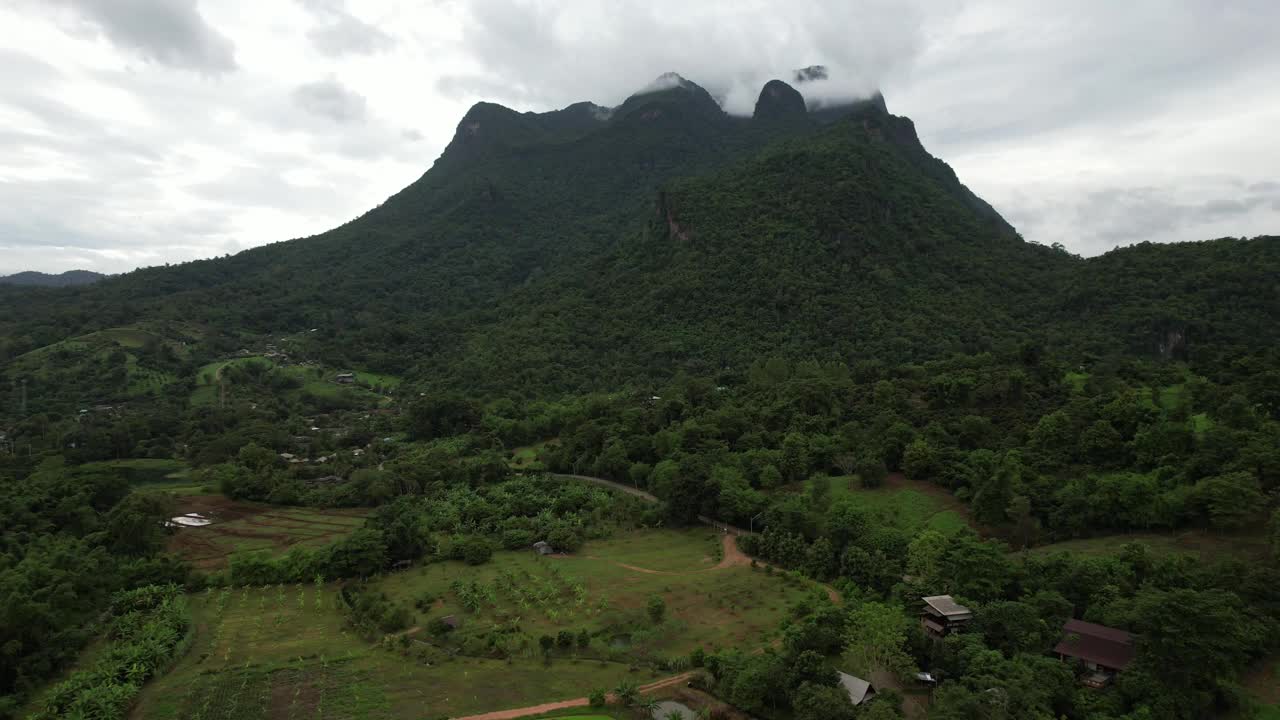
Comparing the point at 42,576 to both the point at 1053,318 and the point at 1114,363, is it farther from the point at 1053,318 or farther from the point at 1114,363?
the point at 1053,318

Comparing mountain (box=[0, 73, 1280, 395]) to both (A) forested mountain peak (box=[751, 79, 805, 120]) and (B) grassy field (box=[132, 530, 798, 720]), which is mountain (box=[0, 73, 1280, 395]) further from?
(B) grassy field (box=[132, 530, 798, 720])

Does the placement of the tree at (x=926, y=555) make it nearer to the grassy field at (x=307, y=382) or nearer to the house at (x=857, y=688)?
the house at (x=857, y=688)

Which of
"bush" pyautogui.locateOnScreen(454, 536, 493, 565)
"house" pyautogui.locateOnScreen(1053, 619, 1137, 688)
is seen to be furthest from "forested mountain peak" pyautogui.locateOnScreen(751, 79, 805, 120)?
"house" pyautogui.locateOnScreen(1053, 619, 1137, 688)

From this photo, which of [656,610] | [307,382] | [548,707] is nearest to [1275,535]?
[656,610]

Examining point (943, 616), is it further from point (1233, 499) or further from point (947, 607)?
point (1233, 499)

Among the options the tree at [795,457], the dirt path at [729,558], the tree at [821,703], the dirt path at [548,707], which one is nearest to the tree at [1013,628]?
the dirt path at [729,558]

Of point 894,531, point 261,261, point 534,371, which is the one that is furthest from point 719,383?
point 261,261
